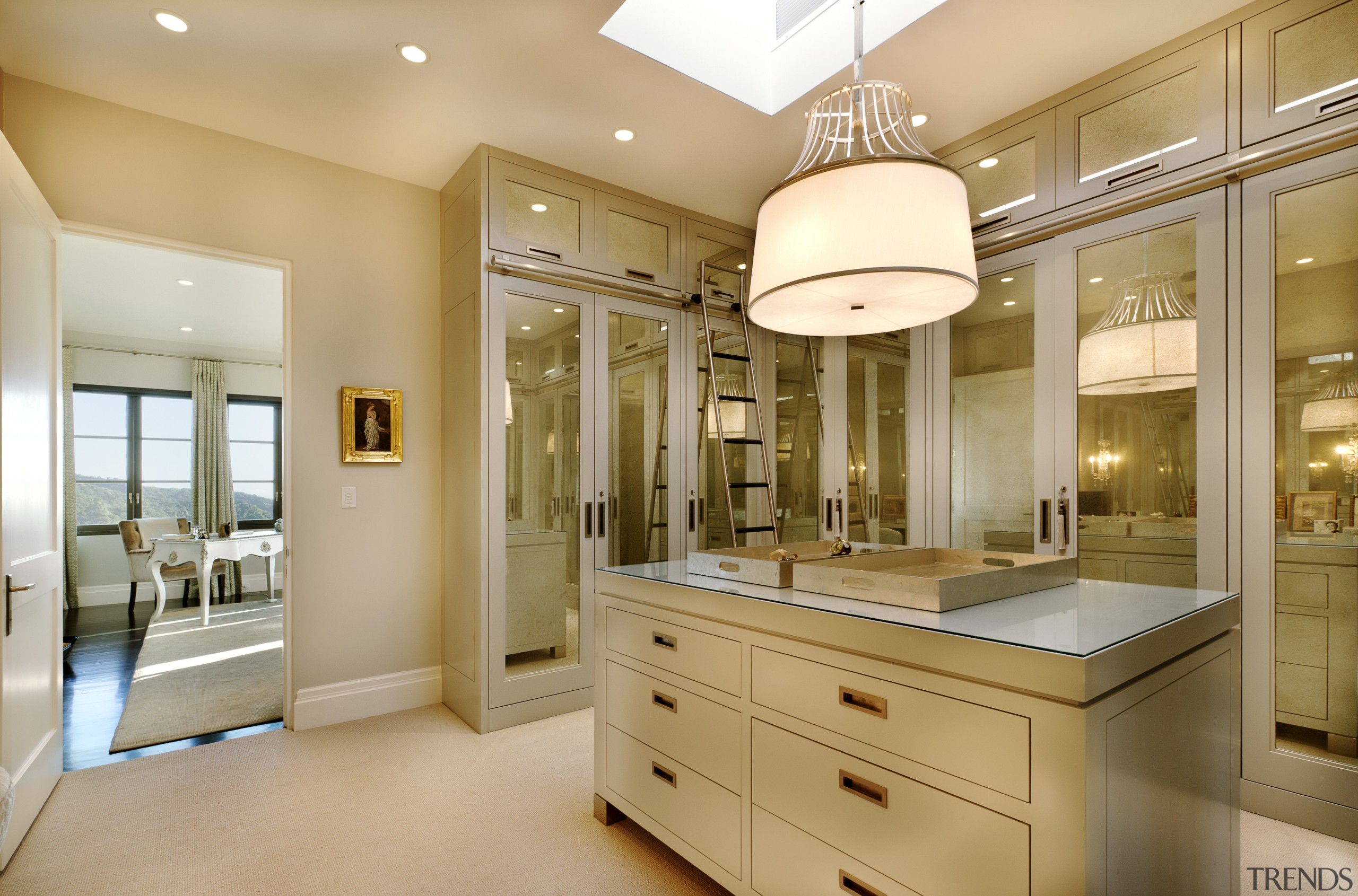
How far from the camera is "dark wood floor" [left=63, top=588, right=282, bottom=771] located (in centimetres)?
294

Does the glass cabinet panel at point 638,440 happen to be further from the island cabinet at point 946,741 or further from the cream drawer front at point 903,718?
the cream drawer front at point 903,718

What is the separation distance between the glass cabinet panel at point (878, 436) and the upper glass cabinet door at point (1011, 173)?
0.70 meters

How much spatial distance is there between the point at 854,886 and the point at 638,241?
3254mm

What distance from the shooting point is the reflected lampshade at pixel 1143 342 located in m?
2.54

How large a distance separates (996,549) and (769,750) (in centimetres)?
200

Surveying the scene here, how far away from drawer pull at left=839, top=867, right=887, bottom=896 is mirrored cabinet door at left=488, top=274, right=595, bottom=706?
6.80 ft

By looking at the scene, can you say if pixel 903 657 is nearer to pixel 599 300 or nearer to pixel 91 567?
pixel 599 300

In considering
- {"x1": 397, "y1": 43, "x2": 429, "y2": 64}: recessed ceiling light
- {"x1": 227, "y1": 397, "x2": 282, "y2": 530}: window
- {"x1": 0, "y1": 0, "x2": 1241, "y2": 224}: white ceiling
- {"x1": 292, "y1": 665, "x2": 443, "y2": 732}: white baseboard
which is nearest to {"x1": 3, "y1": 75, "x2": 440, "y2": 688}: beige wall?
{"x1": 292, "y1": 665, "x2": 443, "y2": 732}: white baseboard

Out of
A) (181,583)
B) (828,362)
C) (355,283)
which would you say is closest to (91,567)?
(181,583)

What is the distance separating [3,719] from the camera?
6.62 ft

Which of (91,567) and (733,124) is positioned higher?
(733,124)

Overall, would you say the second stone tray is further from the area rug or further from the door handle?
the area rug

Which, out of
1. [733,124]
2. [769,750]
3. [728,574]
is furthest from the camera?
[733,124]
